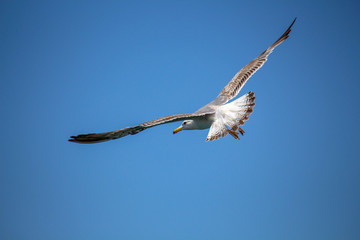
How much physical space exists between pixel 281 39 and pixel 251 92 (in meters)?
4.49

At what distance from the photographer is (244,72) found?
10.8 m

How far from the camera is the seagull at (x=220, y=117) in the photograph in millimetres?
6227

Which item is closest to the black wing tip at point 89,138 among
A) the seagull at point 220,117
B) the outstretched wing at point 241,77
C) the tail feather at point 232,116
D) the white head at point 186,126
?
the seagull at point 220,117

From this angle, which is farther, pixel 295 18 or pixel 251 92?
pixel 295 18

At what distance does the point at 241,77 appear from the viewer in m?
10.7

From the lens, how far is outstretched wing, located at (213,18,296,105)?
10094 mm

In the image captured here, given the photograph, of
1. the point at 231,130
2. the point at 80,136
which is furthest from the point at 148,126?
the point at 231,130

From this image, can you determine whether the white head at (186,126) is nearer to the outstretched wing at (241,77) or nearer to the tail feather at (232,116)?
Result: the tail feather at (232,116)

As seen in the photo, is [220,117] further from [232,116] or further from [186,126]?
[186,126]

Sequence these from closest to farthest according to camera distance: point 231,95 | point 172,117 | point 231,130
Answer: point 172,117 < point 231,130 < point 231,95

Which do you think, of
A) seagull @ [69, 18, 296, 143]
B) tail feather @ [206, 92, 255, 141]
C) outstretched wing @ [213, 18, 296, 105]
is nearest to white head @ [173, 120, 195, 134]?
seagull @ [69, 18, 296, 143]

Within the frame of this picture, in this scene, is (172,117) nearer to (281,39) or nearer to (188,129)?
(188,129)

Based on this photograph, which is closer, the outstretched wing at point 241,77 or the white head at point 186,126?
the white head at point 186,126

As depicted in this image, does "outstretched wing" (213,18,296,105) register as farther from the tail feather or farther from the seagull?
the tail feather
